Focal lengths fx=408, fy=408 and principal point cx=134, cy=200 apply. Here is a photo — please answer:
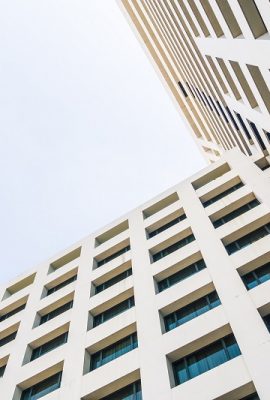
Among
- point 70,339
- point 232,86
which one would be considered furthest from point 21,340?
point 232,86

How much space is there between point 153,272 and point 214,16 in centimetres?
1243

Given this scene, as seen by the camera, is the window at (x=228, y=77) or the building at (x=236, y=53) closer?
the building at (x=236, y=53)

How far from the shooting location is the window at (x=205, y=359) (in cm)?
1497

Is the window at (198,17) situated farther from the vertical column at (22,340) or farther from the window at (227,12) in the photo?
the vertical column at (22,340)

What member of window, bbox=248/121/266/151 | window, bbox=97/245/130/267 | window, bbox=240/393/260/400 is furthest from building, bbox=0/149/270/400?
window, bbox=248/121/266/151

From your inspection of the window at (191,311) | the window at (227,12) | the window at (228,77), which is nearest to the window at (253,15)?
the window at (227,12)

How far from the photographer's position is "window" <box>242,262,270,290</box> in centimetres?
1755

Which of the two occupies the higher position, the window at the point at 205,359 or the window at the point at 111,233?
the window at the point at 111,233

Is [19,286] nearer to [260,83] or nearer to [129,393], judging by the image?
[129,393]

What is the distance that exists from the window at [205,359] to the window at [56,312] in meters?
9.76

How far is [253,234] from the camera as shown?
2062 centimetres

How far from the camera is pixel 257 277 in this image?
17844 millimetres

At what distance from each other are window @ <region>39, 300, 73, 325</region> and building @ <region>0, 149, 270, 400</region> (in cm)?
8

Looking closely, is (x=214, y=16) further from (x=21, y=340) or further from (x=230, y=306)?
(x=21, y=340)
